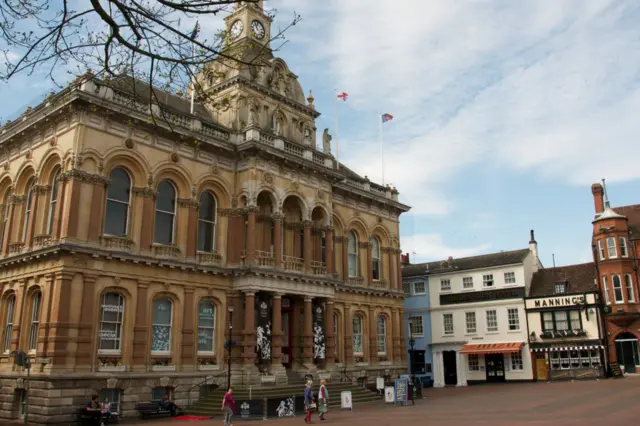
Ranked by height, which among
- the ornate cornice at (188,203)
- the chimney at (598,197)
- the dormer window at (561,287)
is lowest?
the dormer window at (561,287)

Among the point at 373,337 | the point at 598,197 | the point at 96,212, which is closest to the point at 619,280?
the point at 598,197

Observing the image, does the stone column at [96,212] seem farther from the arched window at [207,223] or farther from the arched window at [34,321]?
the arched window at [207,223]

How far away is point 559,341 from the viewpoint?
141ft

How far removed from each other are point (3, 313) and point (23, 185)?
6285 mm

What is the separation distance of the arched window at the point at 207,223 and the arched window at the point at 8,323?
8.87 meters

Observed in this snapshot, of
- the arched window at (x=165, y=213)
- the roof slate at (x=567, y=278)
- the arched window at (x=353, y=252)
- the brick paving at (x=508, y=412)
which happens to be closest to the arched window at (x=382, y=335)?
the arched window at (x=353, y=252)

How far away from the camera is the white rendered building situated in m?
45.0

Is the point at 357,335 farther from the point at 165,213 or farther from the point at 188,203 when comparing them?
the point at 165,213

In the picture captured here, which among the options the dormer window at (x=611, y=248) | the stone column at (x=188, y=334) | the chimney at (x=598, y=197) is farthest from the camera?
the chimney at (x=598, y=197)

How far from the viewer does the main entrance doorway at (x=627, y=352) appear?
137 ft

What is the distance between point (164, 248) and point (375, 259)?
18517 mm

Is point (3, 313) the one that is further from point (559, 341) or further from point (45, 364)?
point (559, 341)

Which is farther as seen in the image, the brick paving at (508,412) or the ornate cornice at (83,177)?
the ornate cornice at (83,177)

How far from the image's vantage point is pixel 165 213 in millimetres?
28141
